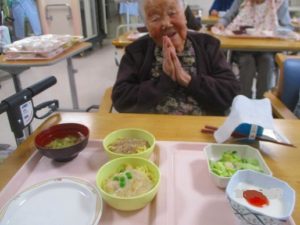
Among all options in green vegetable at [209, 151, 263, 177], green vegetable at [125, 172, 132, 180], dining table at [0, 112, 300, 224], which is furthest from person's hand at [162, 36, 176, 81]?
green vegetable at [125, 172, 132, 180]

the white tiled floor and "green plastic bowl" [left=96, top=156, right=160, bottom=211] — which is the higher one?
"green plastic bowl" [left=96, top=156, right=160, bottom=211]

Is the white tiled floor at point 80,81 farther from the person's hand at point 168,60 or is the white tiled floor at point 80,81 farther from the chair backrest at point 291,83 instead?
the chair backrest at point 291,83

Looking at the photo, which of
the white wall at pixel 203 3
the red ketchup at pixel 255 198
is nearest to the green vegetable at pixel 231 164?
the red ketchup at pixel 255 198

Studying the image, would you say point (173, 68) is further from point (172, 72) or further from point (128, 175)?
point (128, 175)

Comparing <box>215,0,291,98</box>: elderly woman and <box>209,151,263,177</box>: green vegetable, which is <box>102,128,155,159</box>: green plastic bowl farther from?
<box>215,0,291,98</box>: elderly woman

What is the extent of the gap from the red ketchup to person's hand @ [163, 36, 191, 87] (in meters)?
0.67

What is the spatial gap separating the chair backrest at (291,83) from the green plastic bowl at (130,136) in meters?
0.89

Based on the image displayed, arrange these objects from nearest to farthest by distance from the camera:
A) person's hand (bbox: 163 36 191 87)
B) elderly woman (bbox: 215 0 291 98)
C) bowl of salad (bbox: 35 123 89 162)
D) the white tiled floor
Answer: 1. bowl of salad (bbox: 35 123 89 162)
2. person's hand (bbox: 163 36 191 87)
3. elderly woman (bbox: 215 0 291 98)
4. the white tiled floor

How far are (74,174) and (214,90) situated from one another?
2.29ft

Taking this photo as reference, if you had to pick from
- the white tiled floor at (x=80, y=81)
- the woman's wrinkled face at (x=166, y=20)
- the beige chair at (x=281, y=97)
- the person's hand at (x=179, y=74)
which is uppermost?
the woman's wrinkled face at (x=166, y=20)

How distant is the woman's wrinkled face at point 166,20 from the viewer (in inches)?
47.0

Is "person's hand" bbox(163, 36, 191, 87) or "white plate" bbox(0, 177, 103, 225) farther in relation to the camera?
"person's hand" bbox(163, 36, 191, 87)

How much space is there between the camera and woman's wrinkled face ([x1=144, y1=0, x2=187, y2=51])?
3.92 feet

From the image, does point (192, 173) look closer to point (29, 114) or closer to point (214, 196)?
point (214, 196)
